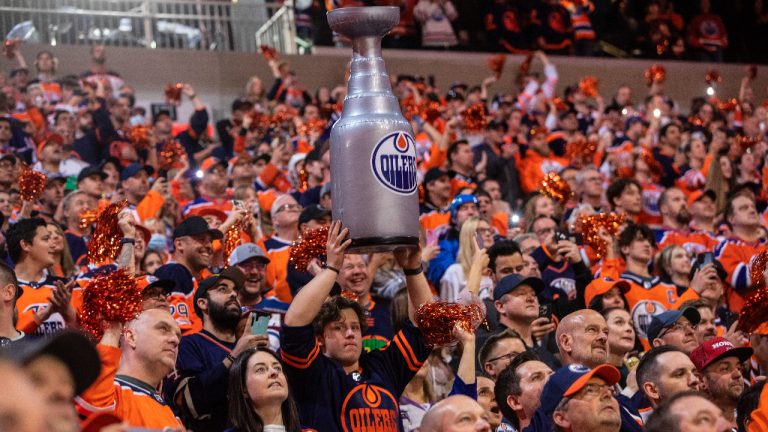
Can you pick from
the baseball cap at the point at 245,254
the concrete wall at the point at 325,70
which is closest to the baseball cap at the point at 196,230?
the baseball cap at the point at 245,254

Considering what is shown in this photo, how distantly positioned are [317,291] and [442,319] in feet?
1.79

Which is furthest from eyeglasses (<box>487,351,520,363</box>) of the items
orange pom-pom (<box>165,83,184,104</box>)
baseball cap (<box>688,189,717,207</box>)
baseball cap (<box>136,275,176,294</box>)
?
orange pom-pom (<box>165,83,184,104</box>)

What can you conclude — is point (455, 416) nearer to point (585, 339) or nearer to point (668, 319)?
point (585, 339)

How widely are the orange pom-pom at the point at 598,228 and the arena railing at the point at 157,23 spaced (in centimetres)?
886

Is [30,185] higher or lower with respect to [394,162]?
lower

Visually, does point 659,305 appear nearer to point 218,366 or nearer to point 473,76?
point 218,366

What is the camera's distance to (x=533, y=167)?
12.2 meters

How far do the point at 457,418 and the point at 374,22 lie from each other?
4.75ft

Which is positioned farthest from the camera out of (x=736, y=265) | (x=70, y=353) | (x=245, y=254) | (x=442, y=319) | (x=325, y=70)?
(x=325, y=70)

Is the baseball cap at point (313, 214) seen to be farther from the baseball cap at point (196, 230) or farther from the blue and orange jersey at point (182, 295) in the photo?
the blue and orange jersey at point (182, 295)

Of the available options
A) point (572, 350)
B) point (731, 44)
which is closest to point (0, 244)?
point (572, 350)

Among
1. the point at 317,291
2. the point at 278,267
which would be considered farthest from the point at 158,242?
the point at 317,291

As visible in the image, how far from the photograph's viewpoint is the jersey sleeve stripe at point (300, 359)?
4.87 m

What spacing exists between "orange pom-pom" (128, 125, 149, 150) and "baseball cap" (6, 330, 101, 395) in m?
8.79
